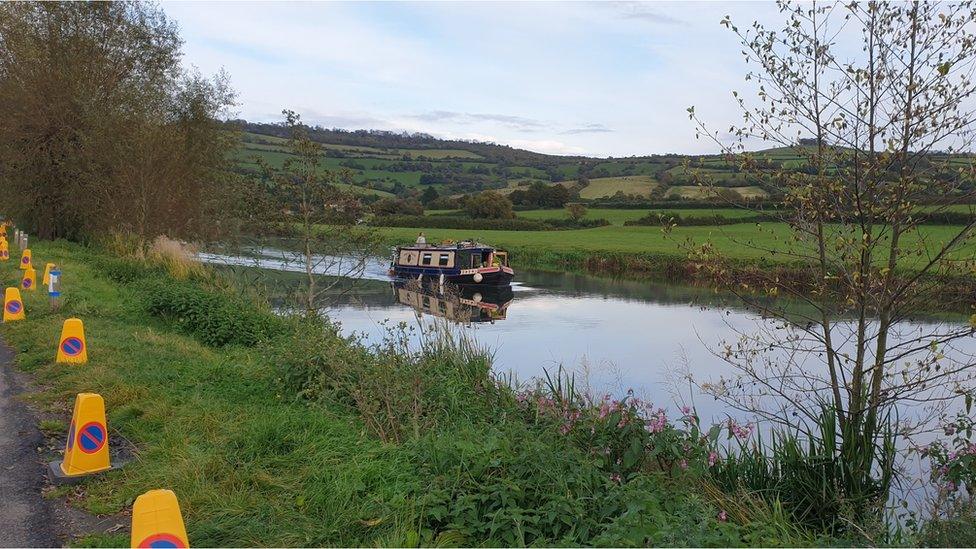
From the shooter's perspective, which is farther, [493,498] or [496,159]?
[496,159]

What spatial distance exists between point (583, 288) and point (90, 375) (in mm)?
22652

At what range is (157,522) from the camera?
320 centimetres

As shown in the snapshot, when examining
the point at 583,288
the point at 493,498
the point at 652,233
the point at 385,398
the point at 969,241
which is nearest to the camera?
the point at 493,498

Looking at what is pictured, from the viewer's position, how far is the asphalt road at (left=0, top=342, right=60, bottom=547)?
398 cm

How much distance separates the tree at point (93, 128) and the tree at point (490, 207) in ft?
109

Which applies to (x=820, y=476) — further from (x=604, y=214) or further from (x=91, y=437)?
(x=604, y=214)

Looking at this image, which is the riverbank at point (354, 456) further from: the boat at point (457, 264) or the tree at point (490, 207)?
the tree at point (490, 207)

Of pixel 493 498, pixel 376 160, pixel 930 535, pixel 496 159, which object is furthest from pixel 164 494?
pixel 496 159

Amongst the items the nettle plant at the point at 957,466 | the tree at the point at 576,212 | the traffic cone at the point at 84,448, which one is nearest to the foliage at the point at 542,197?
the tree at the point at 576,212

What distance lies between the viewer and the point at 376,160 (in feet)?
281

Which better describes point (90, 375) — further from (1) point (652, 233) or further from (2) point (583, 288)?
(1) point (652, 233)

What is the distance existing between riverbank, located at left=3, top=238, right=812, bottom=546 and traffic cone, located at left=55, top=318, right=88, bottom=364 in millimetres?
164

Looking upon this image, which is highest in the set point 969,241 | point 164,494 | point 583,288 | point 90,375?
point 969,241

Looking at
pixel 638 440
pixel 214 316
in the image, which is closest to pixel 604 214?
pixel 214 316
